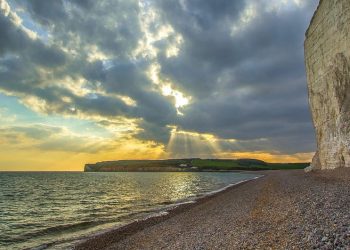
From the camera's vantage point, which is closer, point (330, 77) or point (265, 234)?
point (265, 234)

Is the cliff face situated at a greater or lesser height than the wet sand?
greater

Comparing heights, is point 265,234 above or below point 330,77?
below

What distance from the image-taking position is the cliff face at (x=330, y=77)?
110 feet

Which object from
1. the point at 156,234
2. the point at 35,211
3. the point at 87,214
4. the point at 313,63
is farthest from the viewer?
the point at 313,63

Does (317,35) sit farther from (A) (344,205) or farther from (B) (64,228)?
(B) (64,228)

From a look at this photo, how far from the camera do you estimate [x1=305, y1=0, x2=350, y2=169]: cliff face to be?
33.5 m

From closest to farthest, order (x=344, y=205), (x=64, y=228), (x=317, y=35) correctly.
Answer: (x=344, y=205) < (x=64, y=228) < (x=317, y=35)

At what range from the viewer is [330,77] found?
37.5m

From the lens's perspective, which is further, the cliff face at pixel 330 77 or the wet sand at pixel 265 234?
the cliff face at pixel 330 77

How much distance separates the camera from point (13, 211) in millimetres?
34062

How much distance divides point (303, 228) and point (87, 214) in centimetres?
2451

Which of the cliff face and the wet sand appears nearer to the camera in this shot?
the wet sand

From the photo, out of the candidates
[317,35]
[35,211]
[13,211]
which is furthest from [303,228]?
[317,35]

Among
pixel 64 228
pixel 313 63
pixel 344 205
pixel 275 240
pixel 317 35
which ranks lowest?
pixel 64 228
